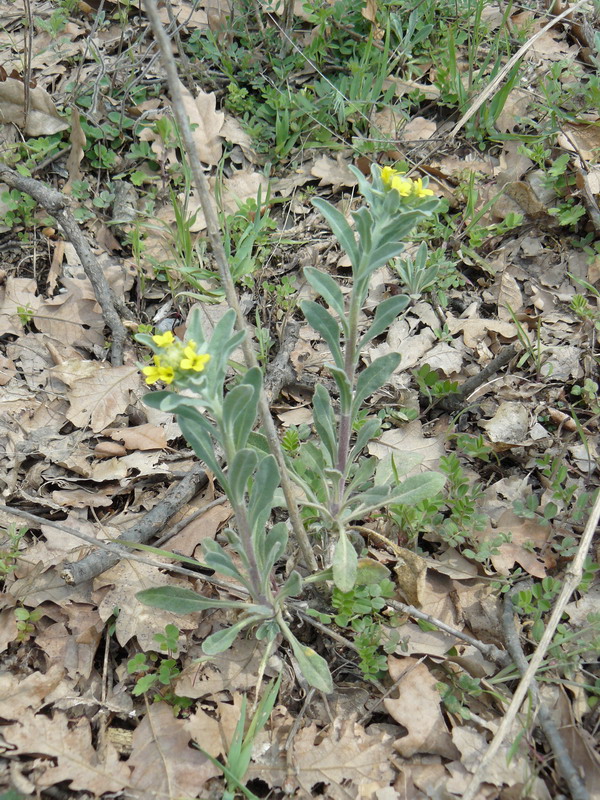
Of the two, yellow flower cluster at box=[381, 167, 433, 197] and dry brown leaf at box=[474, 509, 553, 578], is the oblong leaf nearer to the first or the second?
yellow flower cluster at box=[381, 167, 433, 197]

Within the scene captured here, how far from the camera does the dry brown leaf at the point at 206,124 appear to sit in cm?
414

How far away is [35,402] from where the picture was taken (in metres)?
3.25

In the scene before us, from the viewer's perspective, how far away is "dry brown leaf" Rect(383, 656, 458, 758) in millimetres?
2068

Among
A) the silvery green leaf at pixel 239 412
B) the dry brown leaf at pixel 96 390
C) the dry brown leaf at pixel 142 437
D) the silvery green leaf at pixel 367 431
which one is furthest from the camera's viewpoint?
the dry brown leaf at pixel 96 390

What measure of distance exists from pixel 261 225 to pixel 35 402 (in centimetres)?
160

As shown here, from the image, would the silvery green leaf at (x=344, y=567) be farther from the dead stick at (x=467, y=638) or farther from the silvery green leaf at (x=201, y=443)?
the silvery green leaf at (x=201, y=443)

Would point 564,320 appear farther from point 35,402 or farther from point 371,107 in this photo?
point 35,402

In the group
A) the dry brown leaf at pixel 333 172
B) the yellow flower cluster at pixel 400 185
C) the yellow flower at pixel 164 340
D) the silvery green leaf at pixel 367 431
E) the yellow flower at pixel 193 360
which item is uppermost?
the yellow flower cluster at pixel 400 185

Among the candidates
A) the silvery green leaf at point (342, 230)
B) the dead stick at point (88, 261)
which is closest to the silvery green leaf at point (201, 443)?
the silvery green leaf at point (342, 230)

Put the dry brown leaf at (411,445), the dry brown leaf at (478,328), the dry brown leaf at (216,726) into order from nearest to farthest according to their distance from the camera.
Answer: the dry brown leaf at (216,726)
the dry brown leaf at (411,445)
the dry brown leaf at (478,328)

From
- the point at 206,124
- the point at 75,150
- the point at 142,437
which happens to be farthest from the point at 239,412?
the point at 75,150

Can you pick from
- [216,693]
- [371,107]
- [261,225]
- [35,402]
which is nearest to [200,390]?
[216,693]

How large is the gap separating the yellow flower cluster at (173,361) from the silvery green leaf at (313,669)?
1048mm

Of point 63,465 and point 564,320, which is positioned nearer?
point 63,465
